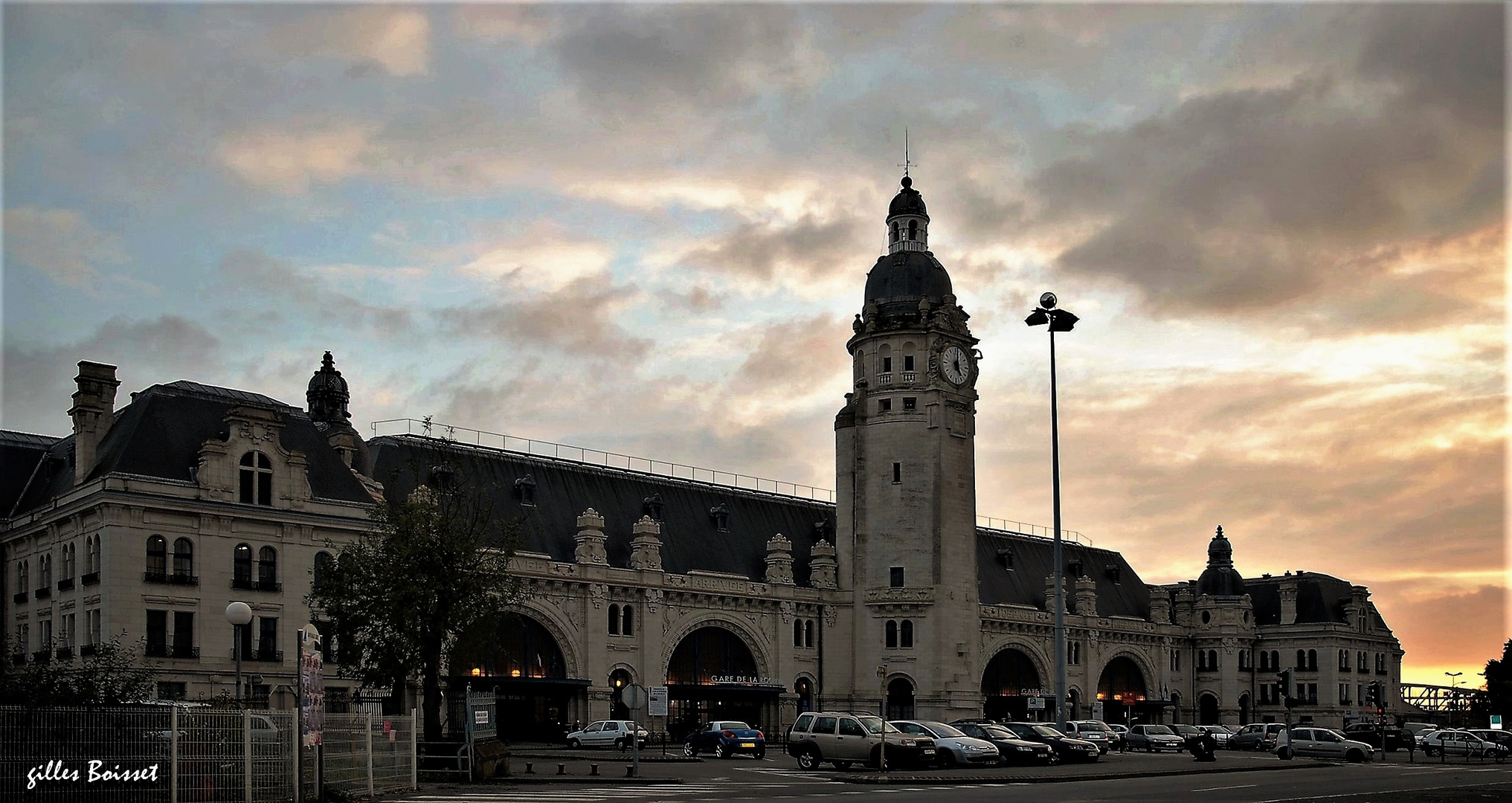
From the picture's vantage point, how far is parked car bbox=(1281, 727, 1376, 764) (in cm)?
6619

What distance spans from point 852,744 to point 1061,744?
36.2ft

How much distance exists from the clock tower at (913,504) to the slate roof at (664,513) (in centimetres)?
527

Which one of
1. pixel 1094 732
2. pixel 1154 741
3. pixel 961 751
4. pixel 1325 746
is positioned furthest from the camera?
pixel 1154 741

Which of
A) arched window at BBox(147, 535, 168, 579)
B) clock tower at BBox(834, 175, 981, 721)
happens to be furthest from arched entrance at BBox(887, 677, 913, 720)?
arched window at BBox(147, 535, 168, 579)

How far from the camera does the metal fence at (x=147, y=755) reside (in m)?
28.6

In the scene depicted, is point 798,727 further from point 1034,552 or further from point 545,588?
point 1034,552

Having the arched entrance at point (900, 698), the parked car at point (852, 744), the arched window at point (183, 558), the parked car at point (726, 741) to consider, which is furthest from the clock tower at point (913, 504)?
the arched window at point (183, 558)

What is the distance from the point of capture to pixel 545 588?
82.4 meters

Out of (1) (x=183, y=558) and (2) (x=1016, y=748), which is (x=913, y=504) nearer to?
(2) (x=1016, y=748)

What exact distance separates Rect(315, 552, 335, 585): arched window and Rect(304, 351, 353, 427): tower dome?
→ 14644mm

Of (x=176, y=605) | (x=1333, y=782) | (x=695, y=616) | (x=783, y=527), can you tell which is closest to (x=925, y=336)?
(x=783, y=527)

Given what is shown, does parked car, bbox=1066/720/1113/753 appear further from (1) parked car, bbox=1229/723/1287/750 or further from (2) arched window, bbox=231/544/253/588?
(2) arched window, bbox=231/544/253/588

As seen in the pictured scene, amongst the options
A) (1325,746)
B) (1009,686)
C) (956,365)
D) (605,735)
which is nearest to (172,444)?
(605,735)

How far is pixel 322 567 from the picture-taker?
190 feet
